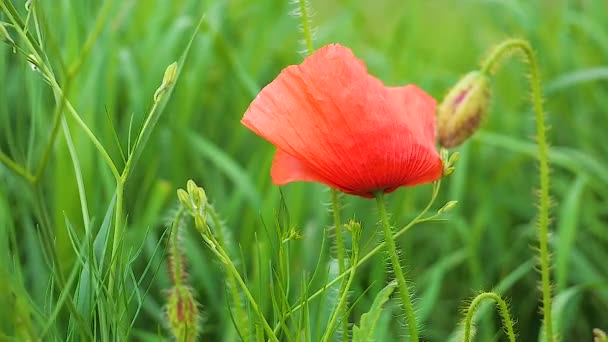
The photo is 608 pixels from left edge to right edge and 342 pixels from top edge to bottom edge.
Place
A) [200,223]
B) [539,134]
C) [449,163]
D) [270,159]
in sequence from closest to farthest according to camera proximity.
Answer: [200,223] < [449,163] < [539,134] < [270,159]

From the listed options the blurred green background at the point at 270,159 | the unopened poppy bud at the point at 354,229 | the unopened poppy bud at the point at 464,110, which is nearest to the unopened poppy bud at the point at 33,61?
the unopened poppy bud at the point at 354,229

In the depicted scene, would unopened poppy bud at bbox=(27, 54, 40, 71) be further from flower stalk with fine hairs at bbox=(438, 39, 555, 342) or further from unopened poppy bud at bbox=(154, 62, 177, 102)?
flower stalk with fine hairs at bbox=(438, 39, 555, 342)

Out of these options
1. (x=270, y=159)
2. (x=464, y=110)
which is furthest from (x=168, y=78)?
(x=270, y=159)

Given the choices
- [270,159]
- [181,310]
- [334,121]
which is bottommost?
[181,310]

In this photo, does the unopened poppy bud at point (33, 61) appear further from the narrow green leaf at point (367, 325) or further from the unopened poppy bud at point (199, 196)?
the narrow green leaf at point (367, 325)

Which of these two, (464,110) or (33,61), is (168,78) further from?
(464,110)

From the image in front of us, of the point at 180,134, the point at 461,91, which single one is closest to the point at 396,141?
the point at 461,91

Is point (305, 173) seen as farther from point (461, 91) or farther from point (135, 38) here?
point (135, 38)
